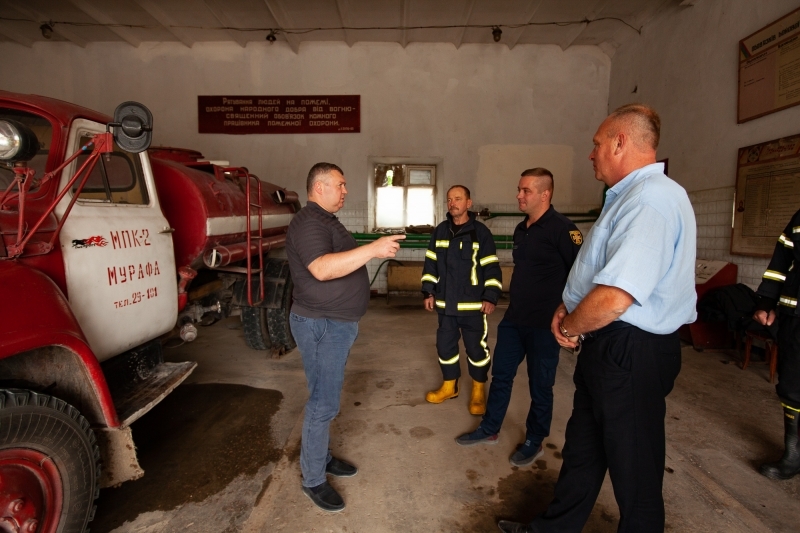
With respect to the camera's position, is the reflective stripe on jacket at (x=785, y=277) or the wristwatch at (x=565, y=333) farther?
the reflective stripe on jacket at (x=785, y=277)

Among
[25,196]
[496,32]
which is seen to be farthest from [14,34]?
[25,196]

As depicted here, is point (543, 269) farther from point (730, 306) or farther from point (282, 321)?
point (730, 306)

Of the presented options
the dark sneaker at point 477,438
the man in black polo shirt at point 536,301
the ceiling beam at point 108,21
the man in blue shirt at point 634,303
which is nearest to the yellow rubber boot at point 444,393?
the dark sneaker at point 477,438

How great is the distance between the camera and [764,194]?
4395 mm

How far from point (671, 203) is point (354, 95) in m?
7.31

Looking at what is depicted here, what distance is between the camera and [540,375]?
7.90ft

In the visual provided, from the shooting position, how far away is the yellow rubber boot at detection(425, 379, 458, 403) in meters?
3.24

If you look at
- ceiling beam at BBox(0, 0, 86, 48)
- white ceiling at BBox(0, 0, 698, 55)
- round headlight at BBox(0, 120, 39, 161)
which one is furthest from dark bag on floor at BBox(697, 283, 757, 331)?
ceiling beam at BBox(0, 0, 86, 48)

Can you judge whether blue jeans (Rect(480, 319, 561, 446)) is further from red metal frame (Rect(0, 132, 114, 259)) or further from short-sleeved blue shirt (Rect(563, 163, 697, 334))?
red metal frame (Rect(0, 132, 114, 259))

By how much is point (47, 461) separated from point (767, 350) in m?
5.58

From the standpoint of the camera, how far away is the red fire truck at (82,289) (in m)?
1.47

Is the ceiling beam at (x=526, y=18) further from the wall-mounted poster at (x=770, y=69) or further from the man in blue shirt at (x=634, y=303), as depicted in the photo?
the man in blue shirt at (x=634, y=303)

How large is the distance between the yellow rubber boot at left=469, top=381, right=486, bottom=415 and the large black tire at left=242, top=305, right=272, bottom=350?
2306 mm

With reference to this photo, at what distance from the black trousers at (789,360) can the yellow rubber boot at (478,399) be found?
1.78 m
